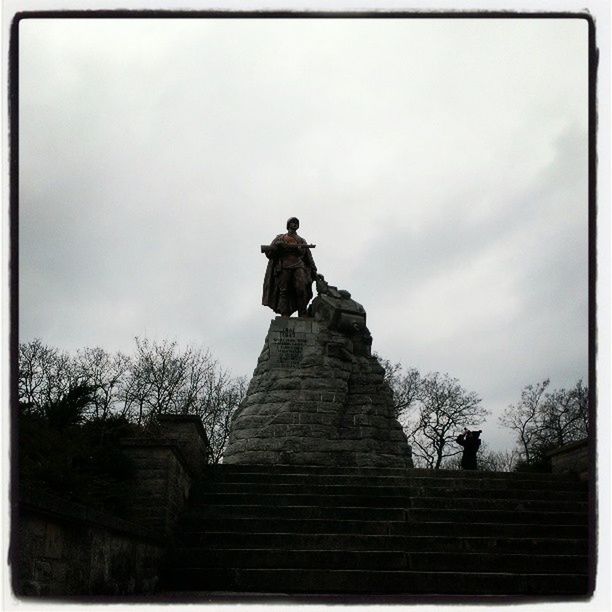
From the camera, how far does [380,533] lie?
9.55 metres

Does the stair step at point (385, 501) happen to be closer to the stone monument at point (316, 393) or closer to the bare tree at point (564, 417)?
the stone monument at point (316, 393)

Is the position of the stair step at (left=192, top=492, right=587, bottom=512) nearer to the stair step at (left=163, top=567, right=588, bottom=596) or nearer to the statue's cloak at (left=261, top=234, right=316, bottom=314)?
the stair step at (left=163, top=567, right=588, bottom=596)

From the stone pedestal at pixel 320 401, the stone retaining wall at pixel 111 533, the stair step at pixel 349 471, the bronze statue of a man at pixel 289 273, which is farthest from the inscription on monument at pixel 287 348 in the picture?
the stone retaining wall at pixel 111 533

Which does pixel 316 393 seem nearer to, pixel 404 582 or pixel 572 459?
pixel 572 459

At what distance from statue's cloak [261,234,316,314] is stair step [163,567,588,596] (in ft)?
30.2

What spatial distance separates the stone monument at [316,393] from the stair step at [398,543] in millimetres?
5159

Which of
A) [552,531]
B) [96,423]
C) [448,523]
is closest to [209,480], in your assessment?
[96,423]

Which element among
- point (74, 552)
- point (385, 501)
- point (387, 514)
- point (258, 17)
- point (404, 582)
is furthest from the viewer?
point (385, 501)

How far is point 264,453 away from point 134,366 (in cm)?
2585

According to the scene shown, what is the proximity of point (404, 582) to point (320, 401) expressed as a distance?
731 cm

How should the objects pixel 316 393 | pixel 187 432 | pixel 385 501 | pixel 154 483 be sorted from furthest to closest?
pixel 316 393 → pixel 187 432 → pixel 385 501 → pixel 154 483

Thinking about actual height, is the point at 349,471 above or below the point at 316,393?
below

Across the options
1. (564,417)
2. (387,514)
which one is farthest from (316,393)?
(564,417)

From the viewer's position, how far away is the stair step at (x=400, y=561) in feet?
28.0
